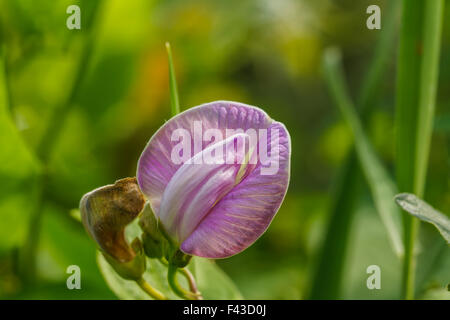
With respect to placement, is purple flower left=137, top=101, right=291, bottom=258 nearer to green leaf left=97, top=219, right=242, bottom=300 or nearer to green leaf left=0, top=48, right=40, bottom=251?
green leaf left=97, top=219, right=242, bottom=300

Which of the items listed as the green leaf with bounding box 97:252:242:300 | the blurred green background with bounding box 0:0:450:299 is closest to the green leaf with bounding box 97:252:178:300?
the green leaf with bounding box 97:252:242:300

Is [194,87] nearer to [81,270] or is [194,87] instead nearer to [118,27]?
[118,27]

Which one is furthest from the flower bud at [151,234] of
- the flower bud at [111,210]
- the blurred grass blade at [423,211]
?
the blurred grass blade at [423,211]

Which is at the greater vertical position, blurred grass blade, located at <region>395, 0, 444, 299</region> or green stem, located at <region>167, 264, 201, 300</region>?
blurred grass blade, located at <region>395, 0, 444, 299</region>

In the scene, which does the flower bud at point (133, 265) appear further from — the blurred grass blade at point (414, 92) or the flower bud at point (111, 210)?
the blurred grass blade at point (414, 92)

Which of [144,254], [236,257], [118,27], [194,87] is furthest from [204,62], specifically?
[144,254]
